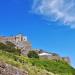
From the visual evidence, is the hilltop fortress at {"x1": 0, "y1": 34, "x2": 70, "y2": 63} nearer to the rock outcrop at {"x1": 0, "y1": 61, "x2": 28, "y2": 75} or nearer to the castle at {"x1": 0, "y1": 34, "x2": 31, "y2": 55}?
the castle at {"x1": 0, "y1": 34, "x2": 31, "y2": 55}

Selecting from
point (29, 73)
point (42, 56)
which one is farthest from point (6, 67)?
point (42, 56)

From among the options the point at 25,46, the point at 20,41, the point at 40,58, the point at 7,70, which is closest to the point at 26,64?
the point at 7,70

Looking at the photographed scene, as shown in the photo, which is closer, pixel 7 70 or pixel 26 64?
pixel 7 70

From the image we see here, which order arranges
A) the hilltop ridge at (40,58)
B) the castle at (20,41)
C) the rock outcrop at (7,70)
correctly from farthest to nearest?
1. the castle at (20,41)
2. the hilltop ridge at (40,58)
3. the rock outcrop at (7,70)

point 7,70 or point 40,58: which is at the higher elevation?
point 40,58

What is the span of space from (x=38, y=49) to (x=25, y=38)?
286 inches

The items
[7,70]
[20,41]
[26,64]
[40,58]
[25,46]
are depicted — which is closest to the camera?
[7,70]

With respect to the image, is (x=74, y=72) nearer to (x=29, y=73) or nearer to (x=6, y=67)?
(x=29, y=73)

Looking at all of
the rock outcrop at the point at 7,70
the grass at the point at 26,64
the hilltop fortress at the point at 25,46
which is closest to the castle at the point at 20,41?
the hilltop fortress at the point at 25,46

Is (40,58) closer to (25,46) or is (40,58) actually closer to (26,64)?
(25,46)

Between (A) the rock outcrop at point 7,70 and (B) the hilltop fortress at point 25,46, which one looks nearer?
(A) the rock outcrop at point 7,70

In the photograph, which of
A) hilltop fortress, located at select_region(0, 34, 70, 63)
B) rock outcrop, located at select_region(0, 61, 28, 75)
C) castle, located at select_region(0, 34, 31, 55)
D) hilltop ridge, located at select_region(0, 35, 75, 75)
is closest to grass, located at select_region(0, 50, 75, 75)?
hilltop ridge, located at select_region(0, 35, 75, 75)

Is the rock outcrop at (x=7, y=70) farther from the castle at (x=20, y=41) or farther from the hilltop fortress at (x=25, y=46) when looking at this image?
the castle at (x=20, y=41)

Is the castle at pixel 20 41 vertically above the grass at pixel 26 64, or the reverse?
the castle at pixel 20 41
